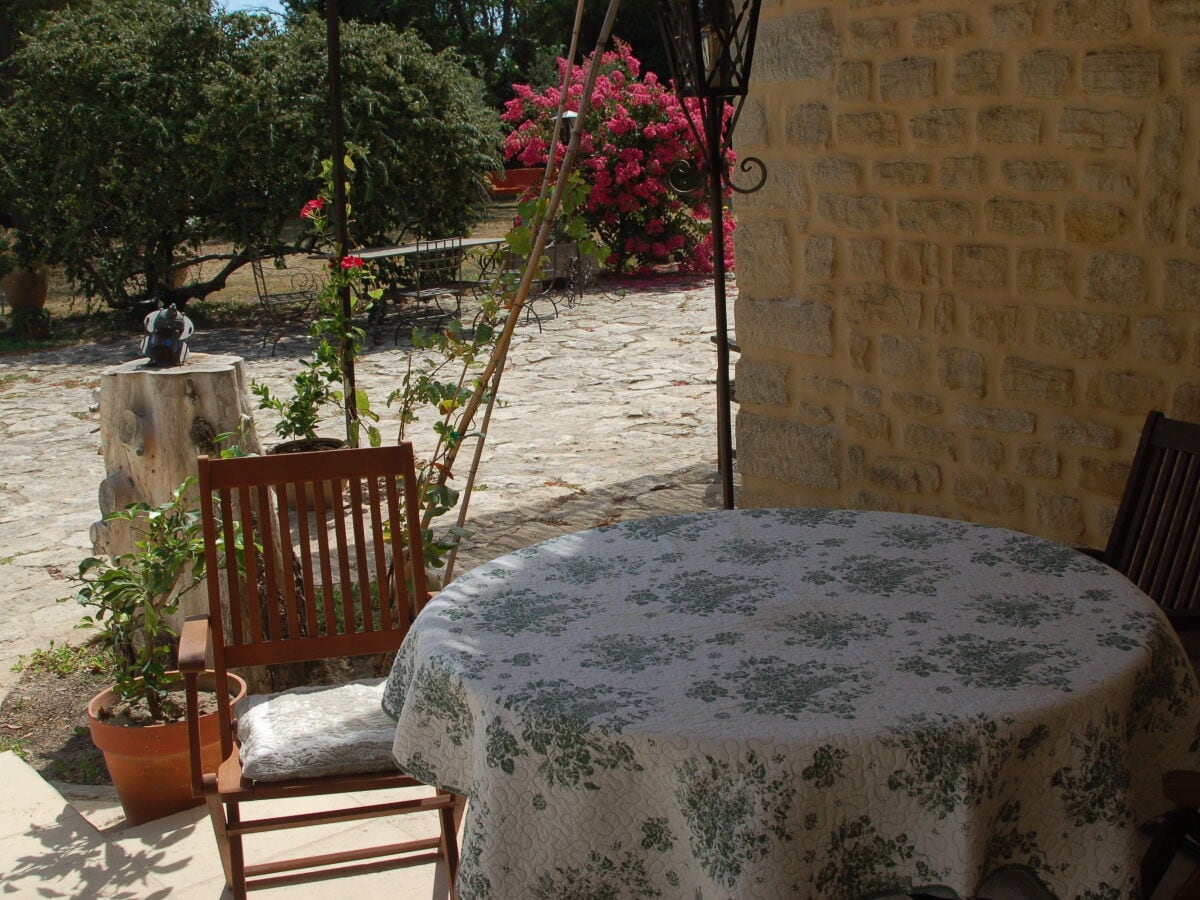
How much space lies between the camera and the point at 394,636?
8.98 feet

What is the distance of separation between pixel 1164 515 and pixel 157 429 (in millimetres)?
3045

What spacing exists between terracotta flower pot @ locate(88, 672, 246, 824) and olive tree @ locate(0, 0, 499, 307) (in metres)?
7.84

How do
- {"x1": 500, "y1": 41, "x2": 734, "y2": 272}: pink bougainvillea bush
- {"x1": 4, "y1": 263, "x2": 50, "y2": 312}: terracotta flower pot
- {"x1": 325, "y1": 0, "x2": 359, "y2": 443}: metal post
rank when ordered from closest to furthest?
{"x1": 325, "y1": 0, "x2": 359, "y2": 443}: metal post → {"x1": 4, "y1": 263, "x2": 50, "y2": 312}: terracotta flower pot → {"x1": 500, "y1": 41, "x2": 734, "y2": 272}: pink bougainvillea bush

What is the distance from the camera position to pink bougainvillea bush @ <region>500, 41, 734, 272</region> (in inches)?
493

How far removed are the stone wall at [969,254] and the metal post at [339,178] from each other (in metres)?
1.34

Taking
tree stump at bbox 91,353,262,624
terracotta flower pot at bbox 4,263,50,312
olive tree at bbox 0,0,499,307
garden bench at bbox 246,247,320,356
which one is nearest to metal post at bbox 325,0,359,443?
tree stump at bbox 91,353,262,624

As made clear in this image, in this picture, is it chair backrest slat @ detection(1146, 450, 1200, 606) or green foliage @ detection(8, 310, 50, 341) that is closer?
chair backrest slat @ detection(1146, 450, 1200, 606)

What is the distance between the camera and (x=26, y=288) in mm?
11195

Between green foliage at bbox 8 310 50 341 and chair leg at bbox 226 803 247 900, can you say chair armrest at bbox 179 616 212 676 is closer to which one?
chair leg at bbox 226 803 247 900

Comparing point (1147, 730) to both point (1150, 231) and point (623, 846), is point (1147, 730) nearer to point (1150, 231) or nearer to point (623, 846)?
point (623, 846)

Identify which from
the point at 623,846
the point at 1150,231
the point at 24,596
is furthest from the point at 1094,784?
the point at 24,596

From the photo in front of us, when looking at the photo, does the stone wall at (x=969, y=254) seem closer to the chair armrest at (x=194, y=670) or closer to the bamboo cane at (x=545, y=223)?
the bamboo cane at (x=545, y=223)

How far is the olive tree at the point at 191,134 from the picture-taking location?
10703 millimetres

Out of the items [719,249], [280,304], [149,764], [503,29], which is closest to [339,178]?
[719,249]
